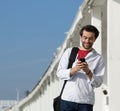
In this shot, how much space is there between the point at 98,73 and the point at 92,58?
0.18m

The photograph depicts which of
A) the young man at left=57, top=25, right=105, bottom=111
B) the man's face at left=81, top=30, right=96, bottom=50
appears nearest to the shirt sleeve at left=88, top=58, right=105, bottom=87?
the young man at left=57, top=25, right=105, bottom=111

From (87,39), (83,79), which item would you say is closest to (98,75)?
(83,79)

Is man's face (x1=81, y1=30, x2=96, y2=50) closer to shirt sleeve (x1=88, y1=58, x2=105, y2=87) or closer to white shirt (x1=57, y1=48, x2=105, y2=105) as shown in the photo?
white shirt (x1=57, y1=48, x2=105, y2=105)

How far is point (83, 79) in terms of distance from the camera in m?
6.71

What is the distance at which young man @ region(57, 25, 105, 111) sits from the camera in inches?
263

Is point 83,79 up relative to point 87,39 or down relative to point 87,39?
down

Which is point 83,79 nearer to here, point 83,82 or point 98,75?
point 83,82

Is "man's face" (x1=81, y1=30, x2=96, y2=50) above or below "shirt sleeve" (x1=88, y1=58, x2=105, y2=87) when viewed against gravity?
above

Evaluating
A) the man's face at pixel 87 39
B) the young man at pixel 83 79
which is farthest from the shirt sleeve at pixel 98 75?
the man's face at pixel 87 39
